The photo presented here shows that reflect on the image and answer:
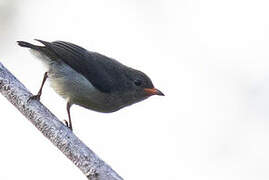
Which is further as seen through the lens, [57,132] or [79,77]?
[79,77]

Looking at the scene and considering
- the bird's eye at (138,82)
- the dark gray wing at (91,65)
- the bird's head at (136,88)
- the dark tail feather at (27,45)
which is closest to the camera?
the dark tail feather at (27,45)

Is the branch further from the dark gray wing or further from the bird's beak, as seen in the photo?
the bird's beak

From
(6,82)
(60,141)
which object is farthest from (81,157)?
(6,82)

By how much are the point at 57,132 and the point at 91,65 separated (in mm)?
2090

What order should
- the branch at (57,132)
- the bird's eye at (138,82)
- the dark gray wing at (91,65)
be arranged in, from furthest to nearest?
the bird's eye at (138,82) < the dark gray wing at (91,65) < the branch at (57,132)

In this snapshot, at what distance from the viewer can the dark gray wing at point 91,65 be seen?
6.38 meters

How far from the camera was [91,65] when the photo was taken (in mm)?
6668

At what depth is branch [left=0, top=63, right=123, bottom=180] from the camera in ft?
13.9

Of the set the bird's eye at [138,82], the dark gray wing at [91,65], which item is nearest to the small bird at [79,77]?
the dark gray wing at [91,65]

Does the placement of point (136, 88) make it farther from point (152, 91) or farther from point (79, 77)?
point (79, 77)

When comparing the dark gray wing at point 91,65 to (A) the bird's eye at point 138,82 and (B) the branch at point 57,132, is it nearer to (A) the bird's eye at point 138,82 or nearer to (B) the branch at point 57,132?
(A) the bird's eye at point 138,82

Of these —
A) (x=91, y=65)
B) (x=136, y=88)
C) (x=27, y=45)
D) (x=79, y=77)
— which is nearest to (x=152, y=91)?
(x=136, y=88)

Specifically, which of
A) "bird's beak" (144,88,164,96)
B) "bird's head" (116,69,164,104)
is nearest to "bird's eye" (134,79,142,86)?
"bird's head" (116,69,164,104)

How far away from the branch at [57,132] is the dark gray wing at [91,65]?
1.18 meters
